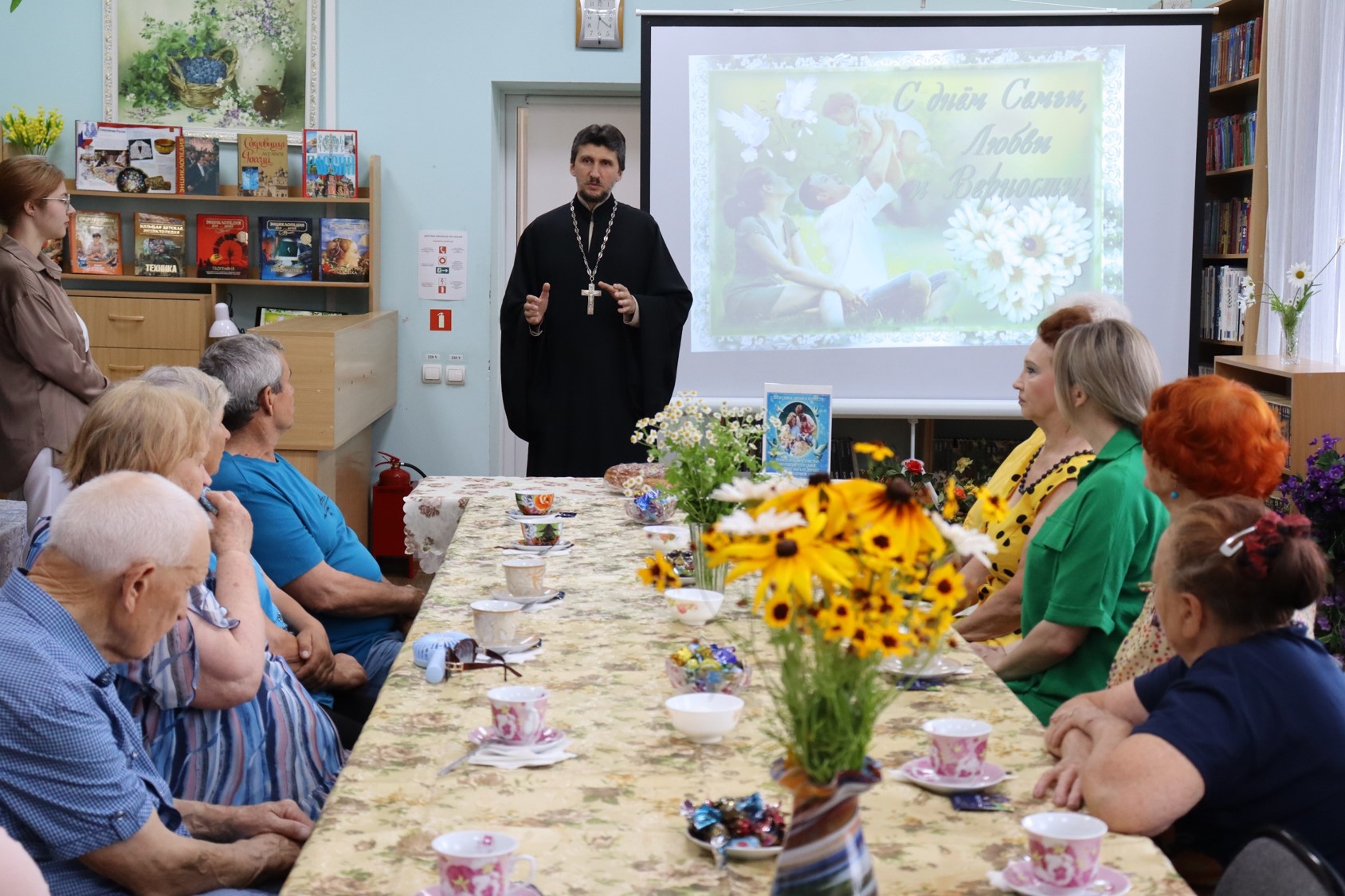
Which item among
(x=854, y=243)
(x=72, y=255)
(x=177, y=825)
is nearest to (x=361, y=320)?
(x=72, y=255)

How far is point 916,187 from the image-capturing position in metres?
5.30

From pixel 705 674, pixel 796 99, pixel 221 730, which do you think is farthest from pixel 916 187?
pixel 221 730

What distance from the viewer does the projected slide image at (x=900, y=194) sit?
525 centimetres

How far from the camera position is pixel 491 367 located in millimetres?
6117

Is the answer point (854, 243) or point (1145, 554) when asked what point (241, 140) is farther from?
point (1145, 554)

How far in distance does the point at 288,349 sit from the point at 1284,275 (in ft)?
12.1

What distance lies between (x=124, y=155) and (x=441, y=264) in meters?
1.42

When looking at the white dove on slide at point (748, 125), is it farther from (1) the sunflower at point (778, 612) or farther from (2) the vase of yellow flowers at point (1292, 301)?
(1) the sunflower at point (778, 612)

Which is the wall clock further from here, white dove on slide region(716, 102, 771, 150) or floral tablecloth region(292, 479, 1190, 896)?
floral tablecloth region(292, 479, 1190, 896)

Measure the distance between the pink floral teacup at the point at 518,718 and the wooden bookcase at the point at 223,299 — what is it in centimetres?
357

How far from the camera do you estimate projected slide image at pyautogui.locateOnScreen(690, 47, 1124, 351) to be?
525 centimetres

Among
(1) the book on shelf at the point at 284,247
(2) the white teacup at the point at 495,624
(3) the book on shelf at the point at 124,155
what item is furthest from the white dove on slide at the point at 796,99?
(2) the white teacup at the point at 495,624

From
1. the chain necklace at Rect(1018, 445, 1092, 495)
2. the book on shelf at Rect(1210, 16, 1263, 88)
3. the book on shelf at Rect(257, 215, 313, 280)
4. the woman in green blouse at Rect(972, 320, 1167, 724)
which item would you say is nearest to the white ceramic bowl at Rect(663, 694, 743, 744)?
the woman in green blouse at Rect(972, 320, 1167, 724)

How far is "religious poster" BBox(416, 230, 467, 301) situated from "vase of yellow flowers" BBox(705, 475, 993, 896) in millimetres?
5072
